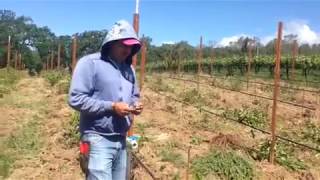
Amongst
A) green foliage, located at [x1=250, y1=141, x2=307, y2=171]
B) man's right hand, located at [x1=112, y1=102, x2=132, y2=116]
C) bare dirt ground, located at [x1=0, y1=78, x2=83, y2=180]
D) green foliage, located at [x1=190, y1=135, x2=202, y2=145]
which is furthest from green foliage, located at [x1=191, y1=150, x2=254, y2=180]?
man's right hand, located at [x1=112, y1=102, x2=132, y2=116]

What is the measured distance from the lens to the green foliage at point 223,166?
5.33 m

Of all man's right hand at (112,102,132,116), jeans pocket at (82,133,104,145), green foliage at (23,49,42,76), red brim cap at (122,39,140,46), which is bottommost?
green foliage at (23,49,42,76)

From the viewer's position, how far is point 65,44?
2232 inches

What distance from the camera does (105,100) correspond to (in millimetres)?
3141

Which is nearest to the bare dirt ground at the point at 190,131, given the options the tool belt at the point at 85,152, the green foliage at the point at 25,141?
the green foliage at the point at 25,141

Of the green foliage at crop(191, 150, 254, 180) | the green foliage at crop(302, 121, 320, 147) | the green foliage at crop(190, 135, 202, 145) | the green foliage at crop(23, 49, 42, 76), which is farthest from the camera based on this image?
the green foliage at crop(23, 49, 42, 76)

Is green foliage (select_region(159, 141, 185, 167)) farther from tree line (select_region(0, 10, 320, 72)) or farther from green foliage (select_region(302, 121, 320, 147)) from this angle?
tree line (select_region(0, 10, 320, 72))

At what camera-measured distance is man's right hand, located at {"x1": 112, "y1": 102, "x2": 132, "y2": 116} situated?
301 centimetres

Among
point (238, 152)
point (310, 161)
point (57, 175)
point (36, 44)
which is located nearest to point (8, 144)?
point (57, 175)

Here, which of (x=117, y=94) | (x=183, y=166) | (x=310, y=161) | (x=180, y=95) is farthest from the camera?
(x=180, y=95)

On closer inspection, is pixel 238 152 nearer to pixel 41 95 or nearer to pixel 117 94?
pixel 117 94

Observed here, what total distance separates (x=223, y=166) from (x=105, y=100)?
259 cm

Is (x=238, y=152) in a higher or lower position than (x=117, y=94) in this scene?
lower

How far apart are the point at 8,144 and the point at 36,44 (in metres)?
61.7
